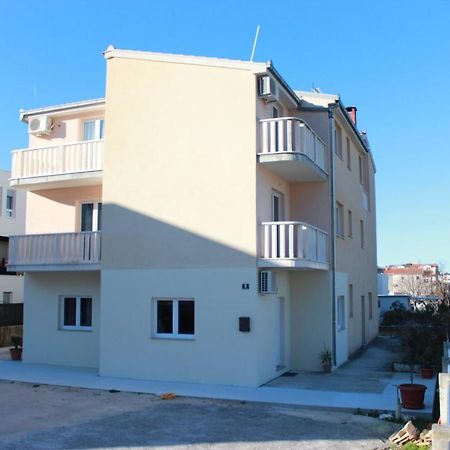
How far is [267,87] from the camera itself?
14367mm

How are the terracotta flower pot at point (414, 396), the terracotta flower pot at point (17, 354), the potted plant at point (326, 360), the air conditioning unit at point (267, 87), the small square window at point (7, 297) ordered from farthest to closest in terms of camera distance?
the small square window at point (7, 297) < the terracotta flower pot at point (17, 354) < the potted plant at point (326, 360) < the air conditioning unit at point (267, 87) < the terracotta flower pot at point (414, 396)

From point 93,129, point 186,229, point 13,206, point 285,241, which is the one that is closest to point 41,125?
point 93,129

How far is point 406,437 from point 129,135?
1052cm

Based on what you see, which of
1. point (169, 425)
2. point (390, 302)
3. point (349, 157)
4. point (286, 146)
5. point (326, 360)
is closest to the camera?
point (169, 425)

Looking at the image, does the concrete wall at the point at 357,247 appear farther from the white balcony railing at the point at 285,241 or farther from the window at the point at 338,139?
the white balcony railing at the point at 285,241

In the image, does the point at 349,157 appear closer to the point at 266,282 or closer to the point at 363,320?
the point at 363,320

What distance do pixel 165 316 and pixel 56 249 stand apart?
4195mm

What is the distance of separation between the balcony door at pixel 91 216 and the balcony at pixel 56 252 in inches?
46.2

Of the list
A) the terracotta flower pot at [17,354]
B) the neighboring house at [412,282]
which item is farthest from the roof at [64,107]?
Answer: the neighboring house at [412,282]

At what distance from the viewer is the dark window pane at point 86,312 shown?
17459 millimetres

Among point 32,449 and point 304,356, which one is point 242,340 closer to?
point 304,356

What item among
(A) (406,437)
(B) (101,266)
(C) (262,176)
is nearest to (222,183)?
(C) (262,176)

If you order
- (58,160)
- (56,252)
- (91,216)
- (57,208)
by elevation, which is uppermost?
(58,160)

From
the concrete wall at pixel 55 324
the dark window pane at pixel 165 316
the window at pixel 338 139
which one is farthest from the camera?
the window at pixel 338 139
